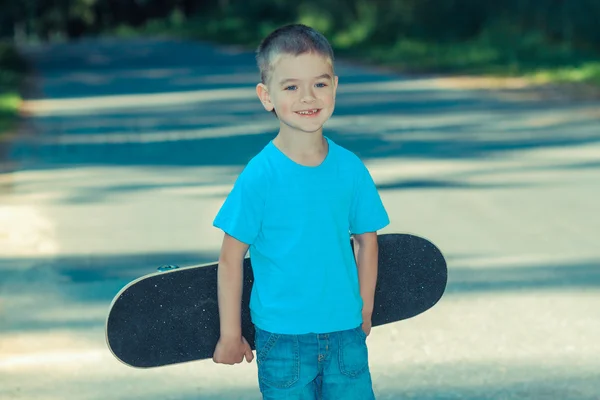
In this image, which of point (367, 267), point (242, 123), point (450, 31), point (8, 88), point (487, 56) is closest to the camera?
point (367, 267)

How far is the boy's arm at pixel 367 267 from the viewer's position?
366cm

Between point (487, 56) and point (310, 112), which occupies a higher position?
point (310, 112)

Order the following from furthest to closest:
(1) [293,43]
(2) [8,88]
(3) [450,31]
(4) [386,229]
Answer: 1. (3) [450,31]
2. (2) [8,88]
3. (4) [386,229]
4. (1) [293,43]

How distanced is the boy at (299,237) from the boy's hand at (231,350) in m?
0.01

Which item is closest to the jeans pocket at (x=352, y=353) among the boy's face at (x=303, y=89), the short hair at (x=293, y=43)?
the boy's face at (x=303, y=89)

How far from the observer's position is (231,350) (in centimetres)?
360

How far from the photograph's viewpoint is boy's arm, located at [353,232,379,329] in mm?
3656

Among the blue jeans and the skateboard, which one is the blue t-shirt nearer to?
the blue jeans

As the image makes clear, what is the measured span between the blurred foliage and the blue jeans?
19.2 meters

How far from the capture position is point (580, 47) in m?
30.8

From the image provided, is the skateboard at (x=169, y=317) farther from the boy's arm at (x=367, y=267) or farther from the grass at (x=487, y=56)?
the grass at (x=487, y=56)

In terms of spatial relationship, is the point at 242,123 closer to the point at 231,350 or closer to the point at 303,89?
the point at 231,350

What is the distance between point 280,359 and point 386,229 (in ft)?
17.2

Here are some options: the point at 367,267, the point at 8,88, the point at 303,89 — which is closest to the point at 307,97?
the point at 303,89
